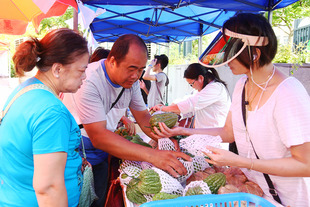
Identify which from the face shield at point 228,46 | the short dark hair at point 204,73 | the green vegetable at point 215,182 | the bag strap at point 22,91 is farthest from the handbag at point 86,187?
the short dark hair at point 204,73

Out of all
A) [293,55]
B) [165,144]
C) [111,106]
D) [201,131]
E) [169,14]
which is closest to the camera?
[165,144]

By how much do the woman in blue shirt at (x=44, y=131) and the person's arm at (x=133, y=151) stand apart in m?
0.51

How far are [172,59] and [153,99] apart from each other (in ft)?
39.9

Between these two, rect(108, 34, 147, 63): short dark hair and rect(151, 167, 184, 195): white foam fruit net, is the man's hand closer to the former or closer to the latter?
rect(151, 167, 184, 195): white foam fruit net

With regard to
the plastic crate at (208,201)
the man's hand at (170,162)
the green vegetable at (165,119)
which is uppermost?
the green vegetable at (165,119)

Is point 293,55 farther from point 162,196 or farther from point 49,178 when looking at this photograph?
point 49,178

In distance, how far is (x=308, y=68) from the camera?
18.4 feet

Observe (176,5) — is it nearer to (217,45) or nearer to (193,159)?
(217,45)

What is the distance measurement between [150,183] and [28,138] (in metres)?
0.91

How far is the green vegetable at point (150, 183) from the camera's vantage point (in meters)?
1.89

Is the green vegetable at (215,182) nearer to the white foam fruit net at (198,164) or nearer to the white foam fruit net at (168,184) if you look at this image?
the white foam fruit net at (168,184)

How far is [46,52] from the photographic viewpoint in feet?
5.56

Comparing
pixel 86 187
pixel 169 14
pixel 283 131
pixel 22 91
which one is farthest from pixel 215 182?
pixel 169 14

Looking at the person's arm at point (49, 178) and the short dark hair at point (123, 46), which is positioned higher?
the short dark hair at point (123, 46)
